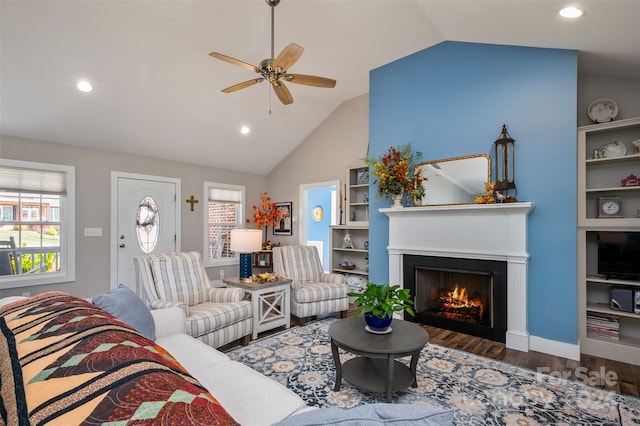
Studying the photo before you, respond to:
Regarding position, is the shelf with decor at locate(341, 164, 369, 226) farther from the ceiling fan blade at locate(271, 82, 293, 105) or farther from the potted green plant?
the potted green plant

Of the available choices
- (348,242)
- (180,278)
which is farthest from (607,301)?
(180,278)

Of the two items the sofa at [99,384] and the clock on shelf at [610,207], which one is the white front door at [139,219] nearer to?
the sofa at [99,384]

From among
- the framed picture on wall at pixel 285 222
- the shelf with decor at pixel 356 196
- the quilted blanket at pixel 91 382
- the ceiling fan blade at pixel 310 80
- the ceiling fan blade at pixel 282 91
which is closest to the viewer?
the quilted blanket at pixel 91 382

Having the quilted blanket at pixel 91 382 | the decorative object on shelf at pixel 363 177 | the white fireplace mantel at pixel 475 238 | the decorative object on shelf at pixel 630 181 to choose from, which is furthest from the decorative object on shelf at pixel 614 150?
the quilted blanket at pixel 91 382

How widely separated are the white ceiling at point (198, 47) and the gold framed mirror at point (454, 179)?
122 centimetres

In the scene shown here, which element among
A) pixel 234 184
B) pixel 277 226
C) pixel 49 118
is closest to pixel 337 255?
pixel 277 226

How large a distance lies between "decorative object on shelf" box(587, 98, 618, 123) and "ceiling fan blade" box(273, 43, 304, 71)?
115 inches

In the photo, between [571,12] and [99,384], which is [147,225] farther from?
[571,12]

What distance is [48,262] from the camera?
13.4 feet

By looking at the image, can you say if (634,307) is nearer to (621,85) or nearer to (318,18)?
(621,85)

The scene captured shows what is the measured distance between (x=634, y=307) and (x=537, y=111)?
1995mm

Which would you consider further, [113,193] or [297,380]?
[113,193]

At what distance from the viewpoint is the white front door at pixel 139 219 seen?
4699 millimetres

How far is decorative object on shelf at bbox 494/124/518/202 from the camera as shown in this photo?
323cm
